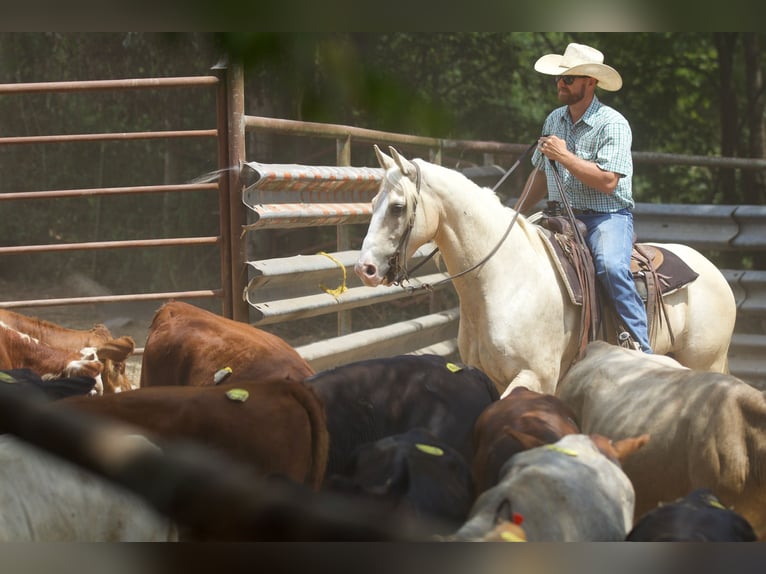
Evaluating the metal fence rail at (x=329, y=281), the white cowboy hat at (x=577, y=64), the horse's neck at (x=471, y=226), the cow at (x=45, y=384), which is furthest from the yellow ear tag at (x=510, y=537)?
the horse's neck at (x=471, y=226)

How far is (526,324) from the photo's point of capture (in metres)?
4.08

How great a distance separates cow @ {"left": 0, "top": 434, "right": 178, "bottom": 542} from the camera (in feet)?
7.95

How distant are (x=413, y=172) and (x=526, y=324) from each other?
960 mm

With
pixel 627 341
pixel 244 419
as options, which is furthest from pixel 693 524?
pixel 627 341

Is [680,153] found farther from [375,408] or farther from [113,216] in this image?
[113,216]

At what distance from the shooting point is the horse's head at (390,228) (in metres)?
3.34

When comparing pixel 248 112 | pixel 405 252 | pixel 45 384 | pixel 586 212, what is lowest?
pixel 45 384

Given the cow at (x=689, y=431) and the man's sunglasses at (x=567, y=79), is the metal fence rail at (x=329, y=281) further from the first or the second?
the cow at (x=689, y=431)

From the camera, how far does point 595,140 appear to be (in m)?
3.21

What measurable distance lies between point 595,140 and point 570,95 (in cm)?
16

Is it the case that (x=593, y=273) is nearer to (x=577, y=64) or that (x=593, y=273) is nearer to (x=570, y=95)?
(x=570, y=95)

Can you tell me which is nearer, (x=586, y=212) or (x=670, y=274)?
(x=586, y=212)

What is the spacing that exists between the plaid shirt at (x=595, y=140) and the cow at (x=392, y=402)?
33.7 inches

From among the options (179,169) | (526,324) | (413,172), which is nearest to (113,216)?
(179,169)
